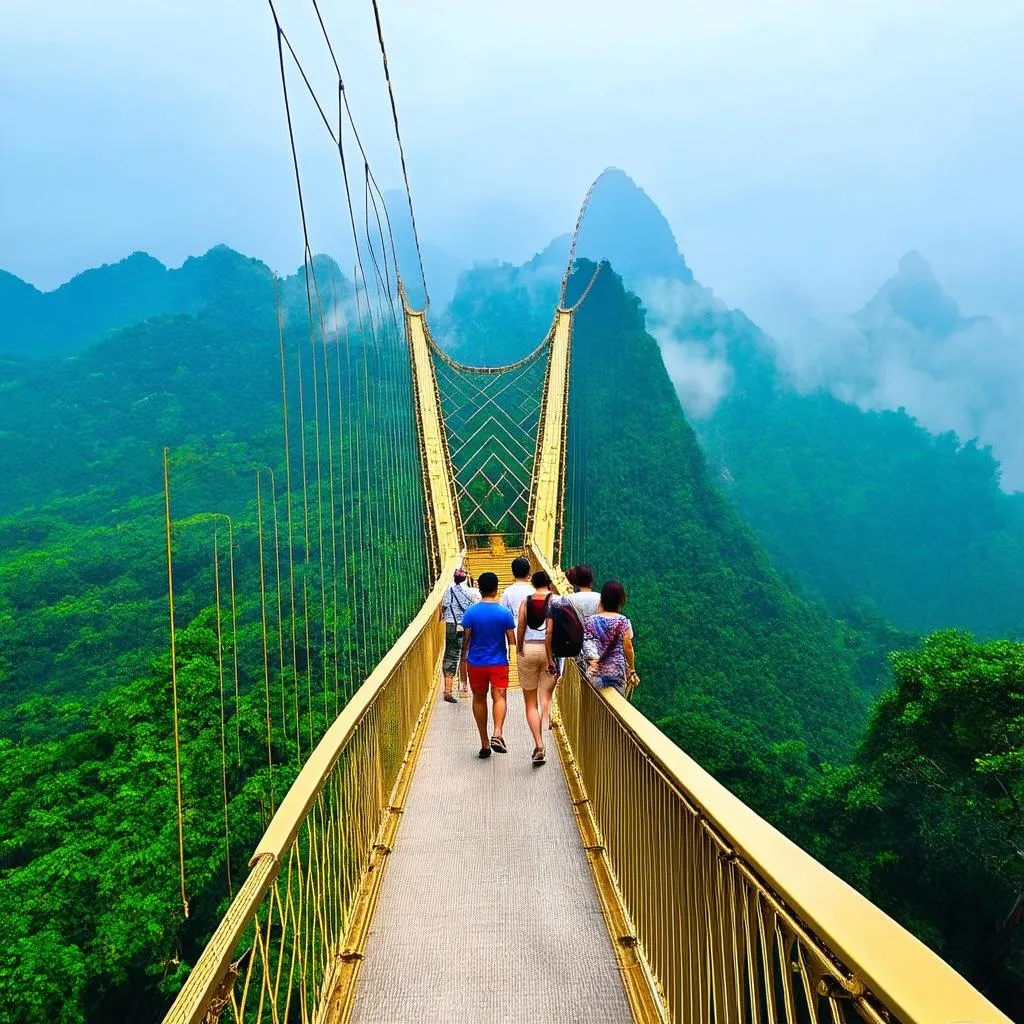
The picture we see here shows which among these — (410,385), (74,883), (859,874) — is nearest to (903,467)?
(410,385)

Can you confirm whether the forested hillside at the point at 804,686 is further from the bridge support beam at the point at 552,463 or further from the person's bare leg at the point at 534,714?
the person's bare leg at the point at 534,714

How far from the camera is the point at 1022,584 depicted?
127 ft

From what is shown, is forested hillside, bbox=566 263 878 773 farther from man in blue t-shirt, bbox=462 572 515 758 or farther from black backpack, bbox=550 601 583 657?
black backpack, bbox=550 601 583 657

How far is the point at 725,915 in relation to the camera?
1.33 meters

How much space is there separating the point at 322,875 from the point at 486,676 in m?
1.59

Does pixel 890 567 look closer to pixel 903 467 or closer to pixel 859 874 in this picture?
pixel 903 467

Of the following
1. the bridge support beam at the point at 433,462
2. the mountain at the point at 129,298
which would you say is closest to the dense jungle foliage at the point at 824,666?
the bridge support beam at the point at 433,462

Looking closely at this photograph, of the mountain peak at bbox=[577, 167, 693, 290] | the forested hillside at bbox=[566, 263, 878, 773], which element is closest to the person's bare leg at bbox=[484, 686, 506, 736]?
the forested hillside at bbox=[566, 263, 878, 773]

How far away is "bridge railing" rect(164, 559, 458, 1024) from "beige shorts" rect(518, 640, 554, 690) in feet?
1.86

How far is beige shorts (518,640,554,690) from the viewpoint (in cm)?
340

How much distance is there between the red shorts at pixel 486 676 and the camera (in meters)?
3.41

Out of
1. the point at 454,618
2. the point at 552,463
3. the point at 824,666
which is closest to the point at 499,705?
the point at 454,618

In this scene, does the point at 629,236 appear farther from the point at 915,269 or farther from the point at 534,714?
the point at 534,714

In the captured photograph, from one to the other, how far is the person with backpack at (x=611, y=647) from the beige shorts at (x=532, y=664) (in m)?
0.53
